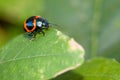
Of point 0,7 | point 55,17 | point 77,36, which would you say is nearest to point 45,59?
point 77,36

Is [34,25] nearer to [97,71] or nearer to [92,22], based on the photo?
[97,71]

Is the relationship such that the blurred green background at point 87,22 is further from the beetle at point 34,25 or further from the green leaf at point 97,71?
the beetle at point 34,25

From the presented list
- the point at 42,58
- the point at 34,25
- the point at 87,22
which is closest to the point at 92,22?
the point at 87,22

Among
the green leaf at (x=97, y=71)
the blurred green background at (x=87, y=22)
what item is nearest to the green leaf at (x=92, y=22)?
the blurred green background at (x=87, y=22)

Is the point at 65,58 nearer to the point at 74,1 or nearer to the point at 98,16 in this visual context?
the point at 98,16

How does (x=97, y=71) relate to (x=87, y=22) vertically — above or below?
above

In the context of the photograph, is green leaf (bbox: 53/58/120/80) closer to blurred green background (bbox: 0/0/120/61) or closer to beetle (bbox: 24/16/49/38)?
beetle (bbox: 24/16/49/38)

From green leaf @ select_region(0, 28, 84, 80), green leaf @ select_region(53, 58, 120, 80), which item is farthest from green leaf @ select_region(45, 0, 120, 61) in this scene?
green leaf @ select_region(0, 28, 84, 80)
